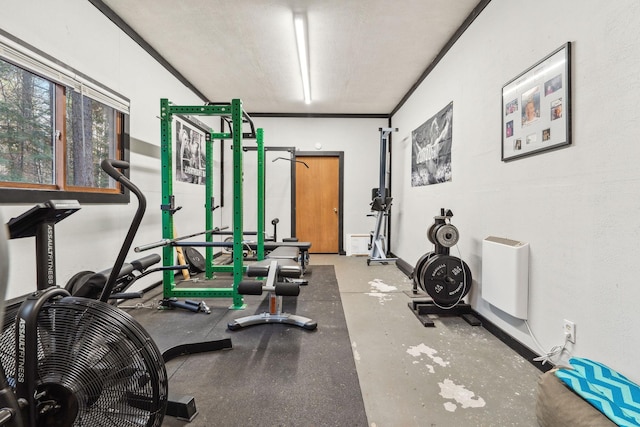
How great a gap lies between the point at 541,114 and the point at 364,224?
407 cm

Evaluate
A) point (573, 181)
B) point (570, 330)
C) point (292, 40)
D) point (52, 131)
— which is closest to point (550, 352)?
point (570, 330)

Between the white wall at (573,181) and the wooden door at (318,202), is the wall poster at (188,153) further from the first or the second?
the white wall at (573,181)

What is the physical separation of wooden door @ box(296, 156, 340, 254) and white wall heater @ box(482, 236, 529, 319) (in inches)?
147

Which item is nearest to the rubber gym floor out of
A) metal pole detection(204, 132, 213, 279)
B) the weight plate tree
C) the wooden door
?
the weight plate tree

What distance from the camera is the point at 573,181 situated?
1.58 metres

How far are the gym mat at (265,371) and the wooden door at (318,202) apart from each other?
10.3 ft

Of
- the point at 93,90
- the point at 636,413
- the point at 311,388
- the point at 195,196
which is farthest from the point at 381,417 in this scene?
the point at 195,196

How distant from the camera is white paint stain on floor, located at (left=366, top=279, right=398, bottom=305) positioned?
3125 millimetres

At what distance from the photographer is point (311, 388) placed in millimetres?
1584

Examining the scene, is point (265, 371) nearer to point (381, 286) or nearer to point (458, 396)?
point (458, 396)

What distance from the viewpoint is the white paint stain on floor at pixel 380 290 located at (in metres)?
3.12

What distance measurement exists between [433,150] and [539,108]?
67.1 inches

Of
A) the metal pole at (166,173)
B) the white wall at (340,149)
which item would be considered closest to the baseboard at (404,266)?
the white wall at (340,149)

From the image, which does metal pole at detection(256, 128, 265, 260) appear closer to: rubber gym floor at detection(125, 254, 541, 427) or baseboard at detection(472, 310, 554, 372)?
rubber gym floor at detection(125, 254, 541, 427)
